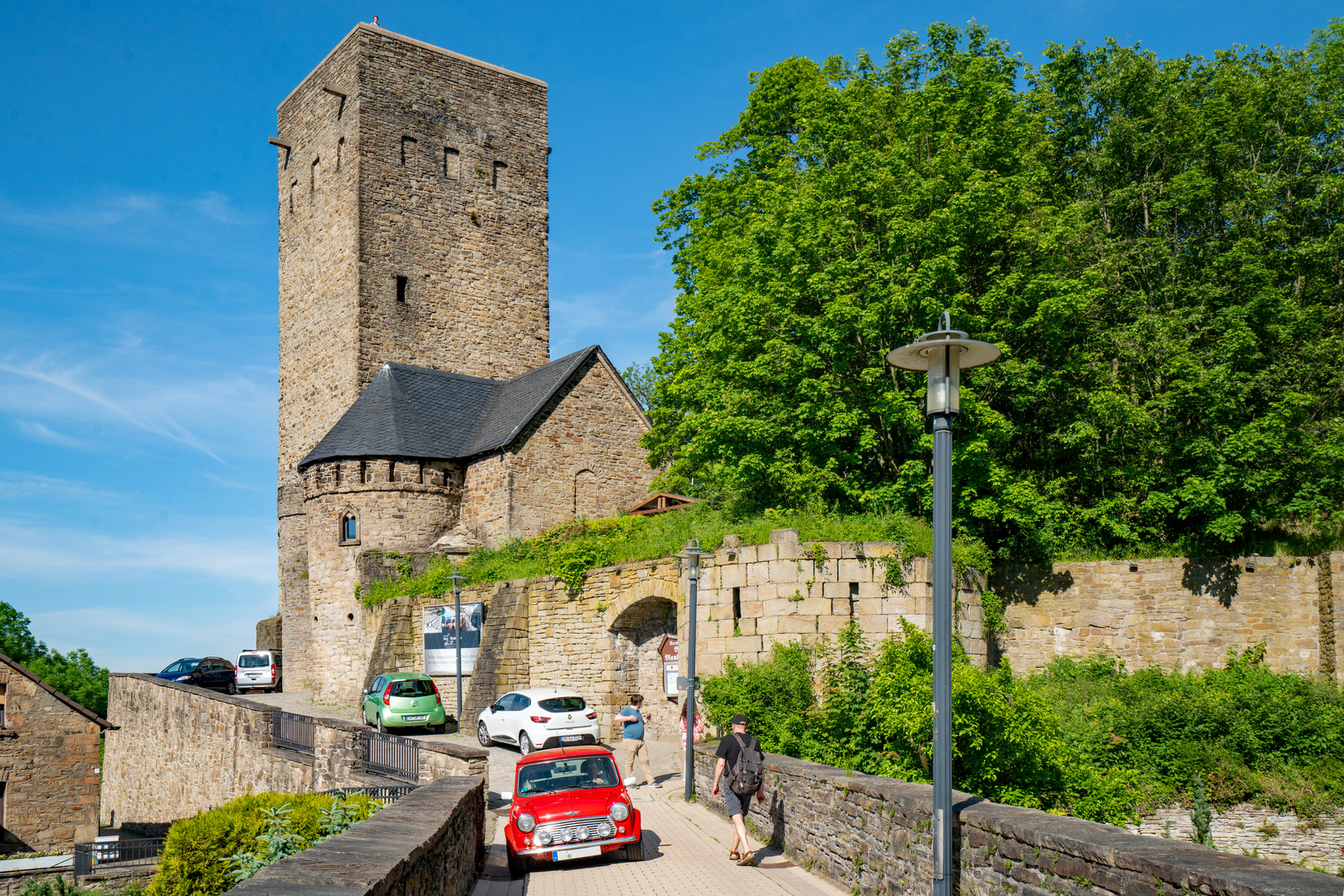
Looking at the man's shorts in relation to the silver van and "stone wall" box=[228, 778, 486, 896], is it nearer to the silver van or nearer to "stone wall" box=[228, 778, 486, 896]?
"stone wall" box=[228, 778, 486, 896]

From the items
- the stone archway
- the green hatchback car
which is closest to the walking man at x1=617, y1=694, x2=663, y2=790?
the stone archway

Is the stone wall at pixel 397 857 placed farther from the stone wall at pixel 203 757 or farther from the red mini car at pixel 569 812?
the stone wall at pixel 203 757

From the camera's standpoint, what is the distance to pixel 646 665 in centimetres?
2225

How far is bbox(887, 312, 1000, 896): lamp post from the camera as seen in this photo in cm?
692

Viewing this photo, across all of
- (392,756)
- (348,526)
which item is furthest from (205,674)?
(392,756)

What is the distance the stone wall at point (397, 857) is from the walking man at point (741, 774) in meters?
2.61

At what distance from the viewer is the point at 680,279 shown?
1054 inches

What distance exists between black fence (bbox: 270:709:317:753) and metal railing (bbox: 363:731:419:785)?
2.71 metres

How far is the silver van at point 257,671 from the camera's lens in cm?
3438

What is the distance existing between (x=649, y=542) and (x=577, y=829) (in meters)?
11.1

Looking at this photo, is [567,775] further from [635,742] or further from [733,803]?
[635,742]

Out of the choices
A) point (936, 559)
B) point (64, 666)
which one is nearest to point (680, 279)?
point (936, 559)

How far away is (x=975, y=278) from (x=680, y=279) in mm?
8873

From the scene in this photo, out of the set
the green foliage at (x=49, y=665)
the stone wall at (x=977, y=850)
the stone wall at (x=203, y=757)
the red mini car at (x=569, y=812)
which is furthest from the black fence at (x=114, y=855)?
the green foliage at (x=49, y=665)
